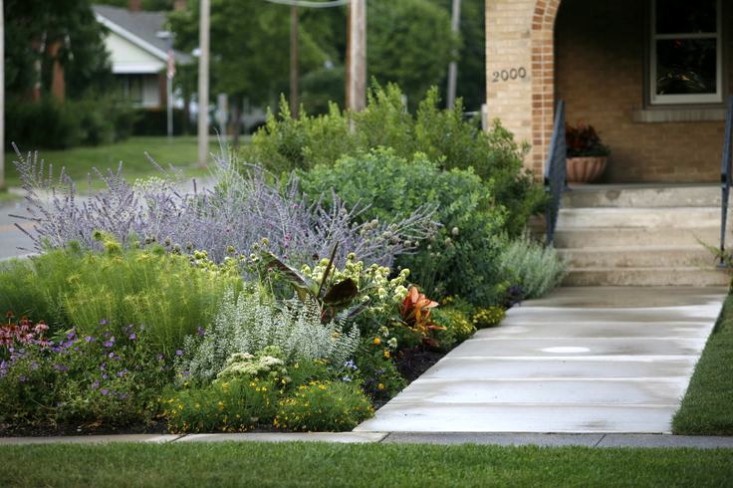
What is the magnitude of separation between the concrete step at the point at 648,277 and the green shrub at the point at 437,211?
8.87 ft

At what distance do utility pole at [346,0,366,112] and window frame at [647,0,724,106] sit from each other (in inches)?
464

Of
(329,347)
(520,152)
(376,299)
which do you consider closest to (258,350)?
(329,347)

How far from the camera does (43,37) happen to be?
46.8m

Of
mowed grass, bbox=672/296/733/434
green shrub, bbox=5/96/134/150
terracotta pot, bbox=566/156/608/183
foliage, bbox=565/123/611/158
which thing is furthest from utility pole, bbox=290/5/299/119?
mowed grass, bbox=672/296/733/434

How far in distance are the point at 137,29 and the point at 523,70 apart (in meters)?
70.4

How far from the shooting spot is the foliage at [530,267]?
48.0 ft

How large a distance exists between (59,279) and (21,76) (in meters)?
36.5

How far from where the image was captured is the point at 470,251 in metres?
12.9

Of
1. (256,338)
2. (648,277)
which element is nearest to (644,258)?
(648,277)

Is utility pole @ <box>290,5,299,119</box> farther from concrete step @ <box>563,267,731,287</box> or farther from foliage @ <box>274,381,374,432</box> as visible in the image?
foliage @ <box>274,381,374,432</box>

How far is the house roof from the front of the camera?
84000 mm

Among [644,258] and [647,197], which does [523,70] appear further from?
[644,258]

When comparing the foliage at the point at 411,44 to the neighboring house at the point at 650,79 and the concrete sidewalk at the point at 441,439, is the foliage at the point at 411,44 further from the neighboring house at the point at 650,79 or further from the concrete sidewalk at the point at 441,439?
the concrete sidewalk at the point at 441,439

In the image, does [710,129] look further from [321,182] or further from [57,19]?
[57,19]
